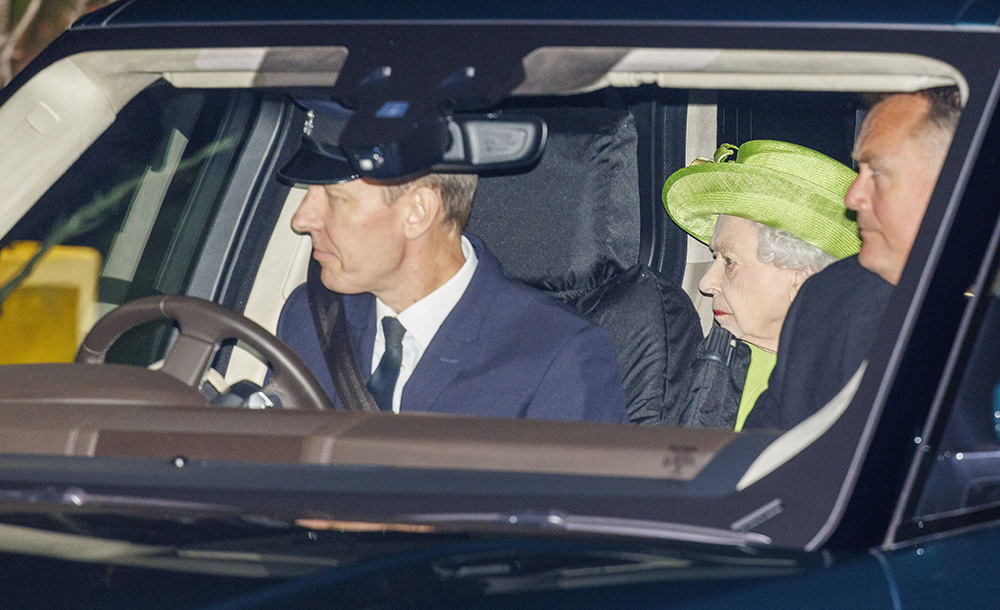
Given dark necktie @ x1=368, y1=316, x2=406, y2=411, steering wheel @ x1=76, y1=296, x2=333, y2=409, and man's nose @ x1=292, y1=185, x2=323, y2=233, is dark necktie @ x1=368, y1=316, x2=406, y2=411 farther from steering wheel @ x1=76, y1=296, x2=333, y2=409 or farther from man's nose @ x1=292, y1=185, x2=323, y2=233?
steering wheel @ x1=76, y1=296, x2=333, y2=409

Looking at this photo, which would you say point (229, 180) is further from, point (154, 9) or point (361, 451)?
point (361, 451)

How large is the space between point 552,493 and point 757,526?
0.26 m

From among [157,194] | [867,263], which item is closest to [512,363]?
[867,263]

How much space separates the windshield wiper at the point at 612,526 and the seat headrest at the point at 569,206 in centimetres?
168

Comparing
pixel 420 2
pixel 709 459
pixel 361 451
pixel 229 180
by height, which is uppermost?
pixel 229 180

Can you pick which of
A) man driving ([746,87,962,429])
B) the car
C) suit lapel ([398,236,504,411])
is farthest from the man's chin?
suit lapel ([398,236,504,411])

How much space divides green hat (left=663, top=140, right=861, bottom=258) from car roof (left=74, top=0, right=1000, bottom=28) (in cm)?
132

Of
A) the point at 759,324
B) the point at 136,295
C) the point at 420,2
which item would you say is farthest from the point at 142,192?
the point at 759,324

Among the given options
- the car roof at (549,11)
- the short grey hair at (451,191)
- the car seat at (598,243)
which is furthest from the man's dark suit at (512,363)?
the car roof at (549,11)

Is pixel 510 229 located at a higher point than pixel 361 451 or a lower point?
higher

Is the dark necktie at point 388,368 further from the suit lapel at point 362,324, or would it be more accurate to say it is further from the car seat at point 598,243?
the car seat at point 598,243

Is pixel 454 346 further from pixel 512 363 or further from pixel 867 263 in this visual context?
pixel 867 263

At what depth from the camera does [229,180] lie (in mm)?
3311

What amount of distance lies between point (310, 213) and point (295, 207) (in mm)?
430
